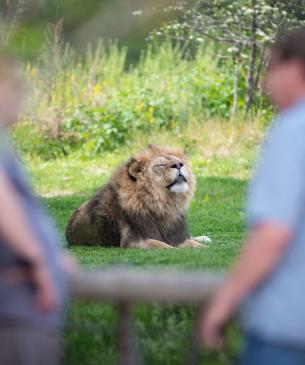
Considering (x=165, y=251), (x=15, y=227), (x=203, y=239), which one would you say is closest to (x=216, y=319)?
(x=15, y=227)

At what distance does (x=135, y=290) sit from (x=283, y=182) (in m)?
0.81

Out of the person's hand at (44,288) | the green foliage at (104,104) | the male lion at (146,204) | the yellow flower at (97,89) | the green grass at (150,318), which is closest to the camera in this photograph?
the person's hand at (44,288)

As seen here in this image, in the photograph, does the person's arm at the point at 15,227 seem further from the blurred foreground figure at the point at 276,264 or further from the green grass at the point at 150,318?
the green grass at the point at 150,318

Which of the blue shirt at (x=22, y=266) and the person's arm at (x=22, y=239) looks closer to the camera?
the person's arm at (x=22, y=239)

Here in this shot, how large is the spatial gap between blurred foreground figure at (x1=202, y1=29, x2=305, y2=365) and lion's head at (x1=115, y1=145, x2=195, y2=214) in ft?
21.3

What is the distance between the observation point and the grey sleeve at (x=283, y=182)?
9.49 ft

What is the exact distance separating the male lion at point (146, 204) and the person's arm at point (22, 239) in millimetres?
6429

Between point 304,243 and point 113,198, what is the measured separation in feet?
22.2

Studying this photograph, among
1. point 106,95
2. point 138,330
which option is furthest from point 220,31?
point 138,330

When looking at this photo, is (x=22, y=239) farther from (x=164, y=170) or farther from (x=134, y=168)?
(x=134, y=168)

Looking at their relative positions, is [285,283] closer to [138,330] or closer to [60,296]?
[60,296]

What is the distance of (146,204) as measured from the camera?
9641mm

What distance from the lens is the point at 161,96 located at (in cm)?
1762

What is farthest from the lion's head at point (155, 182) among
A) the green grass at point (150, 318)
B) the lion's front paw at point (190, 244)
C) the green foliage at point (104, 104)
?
the green foliage at point (104, 104)
